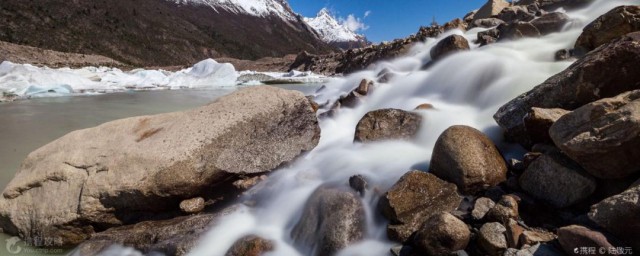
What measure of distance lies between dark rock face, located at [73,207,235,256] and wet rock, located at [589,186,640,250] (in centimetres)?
379

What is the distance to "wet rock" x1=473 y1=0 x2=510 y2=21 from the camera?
1498 cm

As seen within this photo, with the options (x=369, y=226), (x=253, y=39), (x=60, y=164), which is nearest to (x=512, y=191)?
(x=369, y=226)

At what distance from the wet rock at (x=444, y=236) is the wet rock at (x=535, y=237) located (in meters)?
0.43

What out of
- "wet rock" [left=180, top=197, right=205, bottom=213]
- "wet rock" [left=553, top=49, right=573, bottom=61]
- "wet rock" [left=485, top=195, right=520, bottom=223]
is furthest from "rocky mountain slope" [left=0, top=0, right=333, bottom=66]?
"wet rock" [left=485, top=195, right=520, bottom=223]

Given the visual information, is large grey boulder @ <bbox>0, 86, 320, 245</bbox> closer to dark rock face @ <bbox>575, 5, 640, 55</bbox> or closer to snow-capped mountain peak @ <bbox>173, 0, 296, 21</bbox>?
dark rock face @ <bbox>575, 5, 640, 55</bbox>

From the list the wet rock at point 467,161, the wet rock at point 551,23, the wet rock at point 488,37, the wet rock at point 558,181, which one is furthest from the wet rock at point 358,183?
the wet rock at point 551,23

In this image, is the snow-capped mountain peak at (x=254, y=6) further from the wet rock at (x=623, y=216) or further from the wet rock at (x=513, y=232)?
the wet rock at (x=623, y=216)

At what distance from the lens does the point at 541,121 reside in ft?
13.8

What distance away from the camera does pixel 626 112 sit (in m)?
3.26

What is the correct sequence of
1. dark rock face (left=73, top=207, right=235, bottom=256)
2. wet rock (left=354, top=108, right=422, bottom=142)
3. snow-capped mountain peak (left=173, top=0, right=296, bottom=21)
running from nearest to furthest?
dark rock face (left=73, top=207, right=235, bottom=256) → wet rock (left=354, top=108, right=422, bottom=142) → snow-capped mountain peak (left=173, top=0, right=296, bottom=21)

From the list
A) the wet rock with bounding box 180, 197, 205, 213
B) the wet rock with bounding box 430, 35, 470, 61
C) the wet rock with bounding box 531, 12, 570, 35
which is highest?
the wet rock with bounding box 531, 12, 570, 35

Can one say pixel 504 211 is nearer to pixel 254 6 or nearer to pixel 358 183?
pixel 358 183

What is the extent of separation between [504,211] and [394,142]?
100 inches

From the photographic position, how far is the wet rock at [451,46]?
9.53 m
